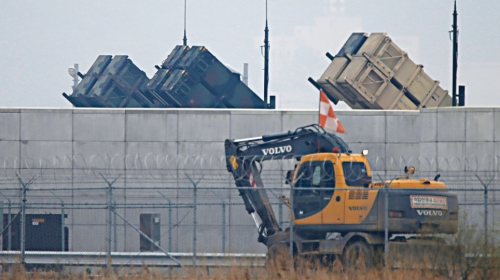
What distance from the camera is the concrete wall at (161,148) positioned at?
2594cm

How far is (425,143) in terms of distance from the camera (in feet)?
85.7

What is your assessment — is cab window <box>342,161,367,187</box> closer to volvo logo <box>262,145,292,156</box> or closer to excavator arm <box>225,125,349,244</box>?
excavator arm <box>225,125,349,244</box>

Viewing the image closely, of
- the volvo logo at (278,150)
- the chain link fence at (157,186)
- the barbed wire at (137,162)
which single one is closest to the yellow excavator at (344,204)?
the volvo logo at (278,150)

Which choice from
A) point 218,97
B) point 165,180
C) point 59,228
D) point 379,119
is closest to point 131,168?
point 165,180

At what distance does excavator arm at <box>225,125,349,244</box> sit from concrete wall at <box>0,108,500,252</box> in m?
5.87

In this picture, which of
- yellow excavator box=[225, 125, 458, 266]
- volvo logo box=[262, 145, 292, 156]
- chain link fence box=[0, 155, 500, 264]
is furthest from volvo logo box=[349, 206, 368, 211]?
chain link fence box=[0, 155, 500, 264]

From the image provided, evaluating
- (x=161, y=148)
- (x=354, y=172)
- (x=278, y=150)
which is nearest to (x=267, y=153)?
(x=278, y=150)

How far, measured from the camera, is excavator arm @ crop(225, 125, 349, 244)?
64.0 ft

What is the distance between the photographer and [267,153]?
19.8 meters

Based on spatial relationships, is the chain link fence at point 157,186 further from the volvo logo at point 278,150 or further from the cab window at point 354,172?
the cab window at point 354,172

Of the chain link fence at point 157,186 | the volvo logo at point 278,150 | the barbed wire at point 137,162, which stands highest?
the volvo logo at point 278,150

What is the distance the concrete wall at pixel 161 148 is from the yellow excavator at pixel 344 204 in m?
6.51

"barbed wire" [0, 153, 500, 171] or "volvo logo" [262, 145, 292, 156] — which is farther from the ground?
"volvo logo" [262, 145, 292, 156]

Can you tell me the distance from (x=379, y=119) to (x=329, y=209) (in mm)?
8707
